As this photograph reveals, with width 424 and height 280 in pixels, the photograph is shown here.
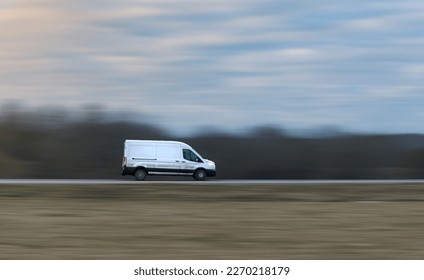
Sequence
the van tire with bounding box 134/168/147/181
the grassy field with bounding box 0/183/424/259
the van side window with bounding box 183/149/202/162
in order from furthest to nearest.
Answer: the van side window with bounding box 183/149/202/162 < the van tire with bounding box 134/168/147/181 < the grassy field with bounding box 0/183/424/259

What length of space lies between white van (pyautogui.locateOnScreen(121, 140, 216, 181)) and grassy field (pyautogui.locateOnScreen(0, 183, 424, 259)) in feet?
28.5

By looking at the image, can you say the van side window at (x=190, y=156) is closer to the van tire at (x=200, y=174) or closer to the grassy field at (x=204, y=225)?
the van tire at (x=200, y=174)

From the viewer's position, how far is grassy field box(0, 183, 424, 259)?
39.8 feet

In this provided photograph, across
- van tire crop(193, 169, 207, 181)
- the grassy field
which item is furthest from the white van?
the grassy field

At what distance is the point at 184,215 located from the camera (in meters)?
17.4

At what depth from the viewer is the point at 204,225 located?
1541cm

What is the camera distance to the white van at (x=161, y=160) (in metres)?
34.4

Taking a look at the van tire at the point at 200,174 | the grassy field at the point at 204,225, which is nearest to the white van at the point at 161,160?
the van tire at the point at 200,174

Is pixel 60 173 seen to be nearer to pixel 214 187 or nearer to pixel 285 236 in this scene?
pixel 214 187

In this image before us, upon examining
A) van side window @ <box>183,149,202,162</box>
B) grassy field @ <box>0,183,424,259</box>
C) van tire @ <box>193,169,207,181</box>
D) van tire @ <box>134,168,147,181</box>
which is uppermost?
van side window @ <box>183,149,202,162</box>

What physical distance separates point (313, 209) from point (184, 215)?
4.10m

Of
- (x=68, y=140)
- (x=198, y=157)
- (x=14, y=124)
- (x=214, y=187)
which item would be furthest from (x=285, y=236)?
(x=14, y=124)

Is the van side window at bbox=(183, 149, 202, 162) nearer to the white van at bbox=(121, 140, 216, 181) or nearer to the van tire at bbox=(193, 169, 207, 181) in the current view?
the white van at bbox=(121, 140, 216, 181)

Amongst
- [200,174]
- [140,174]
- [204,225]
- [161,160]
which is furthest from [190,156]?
[204,225]
